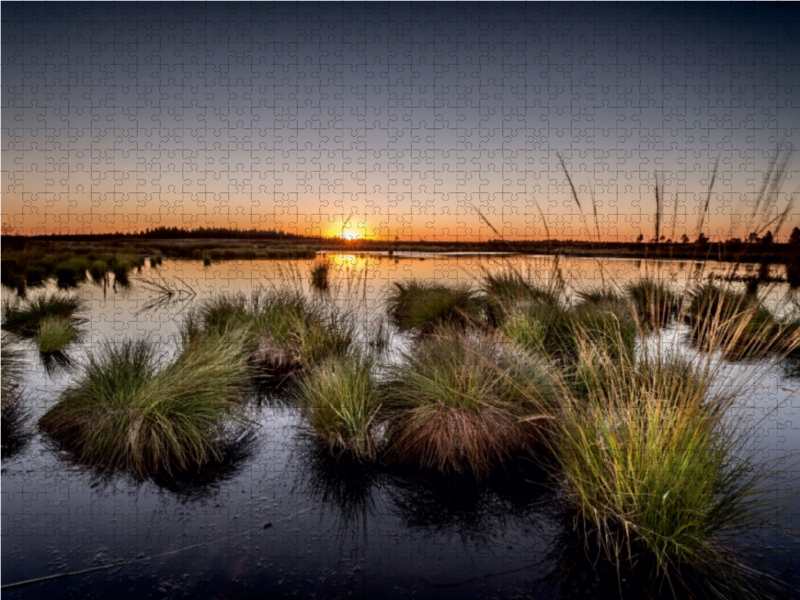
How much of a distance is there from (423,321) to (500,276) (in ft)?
6.93

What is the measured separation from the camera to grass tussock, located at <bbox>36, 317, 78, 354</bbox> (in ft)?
33.0

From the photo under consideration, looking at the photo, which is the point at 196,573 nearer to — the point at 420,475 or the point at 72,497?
the point at 72,497

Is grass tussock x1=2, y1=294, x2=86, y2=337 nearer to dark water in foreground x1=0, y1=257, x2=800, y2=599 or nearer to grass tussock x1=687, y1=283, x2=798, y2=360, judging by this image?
dark water in foreground x1=0, y1=257, x2=800, y2=599

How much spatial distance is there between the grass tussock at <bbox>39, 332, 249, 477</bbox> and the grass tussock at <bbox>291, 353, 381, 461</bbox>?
90 centimetres

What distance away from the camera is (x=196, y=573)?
3420 millimetres

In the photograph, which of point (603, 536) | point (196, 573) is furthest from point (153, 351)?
point (603, 536)

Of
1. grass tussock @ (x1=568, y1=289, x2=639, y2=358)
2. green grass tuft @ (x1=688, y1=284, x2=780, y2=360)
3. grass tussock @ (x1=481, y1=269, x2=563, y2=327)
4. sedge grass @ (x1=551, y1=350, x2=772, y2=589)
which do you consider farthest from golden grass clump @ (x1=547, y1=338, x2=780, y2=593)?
grass tussock @ (x1=481, y1=269, x2=563, y2=327)

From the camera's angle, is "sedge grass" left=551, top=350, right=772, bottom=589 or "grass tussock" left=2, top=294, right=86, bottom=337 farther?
"grass tussock" left=2, top=294, right=86, bottom=337

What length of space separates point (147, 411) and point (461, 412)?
9.21 ft

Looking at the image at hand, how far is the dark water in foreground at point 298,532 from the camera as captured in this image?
3340mm

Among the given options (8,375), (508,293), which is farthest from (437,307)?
(8,375)

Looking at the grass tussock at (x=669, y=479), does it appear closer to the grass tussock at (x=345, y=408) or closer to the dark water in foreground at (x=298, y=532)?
the dark water in foreground at (x=298, y=532)

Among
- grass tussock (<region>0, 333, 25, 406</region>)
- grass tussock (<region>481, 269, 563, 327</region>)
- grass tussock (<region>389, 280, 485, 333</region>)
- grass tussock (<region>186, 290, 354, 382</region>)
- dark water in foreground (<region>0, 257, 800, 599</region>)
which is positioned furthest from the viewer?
grass tussock (<region>389, 280, 485, 333</region>)

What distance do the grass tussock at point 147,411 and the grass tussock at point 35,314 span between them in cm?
662
